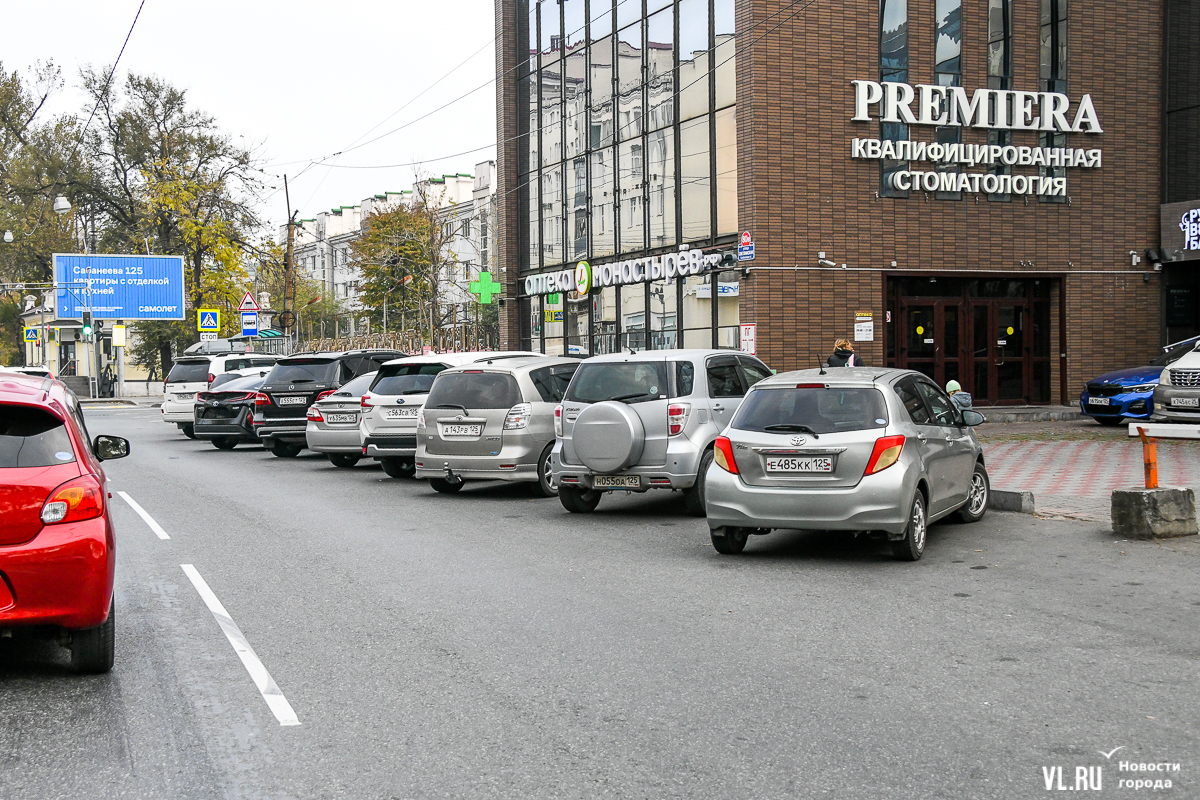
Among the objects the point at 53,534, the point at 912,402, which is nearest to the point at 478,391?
the point at 912,402

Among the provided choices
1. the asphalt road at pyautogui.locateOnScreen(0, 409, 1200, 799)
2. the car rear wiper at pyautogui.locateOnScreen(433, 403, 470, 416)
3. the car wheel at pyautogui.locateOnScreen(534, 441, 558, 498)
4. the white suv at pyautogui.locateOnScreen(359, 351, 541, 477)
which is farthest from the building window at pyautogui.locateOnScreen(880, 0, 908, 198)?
the asphalt road at pyautogui.locateOnScreen(0, 409, 1200, 799)

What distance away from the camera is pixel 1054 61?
26.0 metres

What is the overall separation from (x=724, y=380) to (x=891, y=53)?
14.6m

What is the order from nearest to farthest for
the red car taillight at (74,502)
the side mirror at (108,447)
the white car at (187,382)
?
the red car taillight at (74,502) < the side mirror at (108,447) < the white car at (187,382)

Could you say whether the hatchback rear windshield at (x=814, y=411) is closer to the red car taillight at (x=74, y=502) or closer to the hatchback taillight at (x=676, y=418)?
the hatchback taillight at (x=676, y=418)

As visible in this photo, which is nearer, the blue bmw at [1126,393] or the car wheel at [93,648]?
the car wheel at [93,648]

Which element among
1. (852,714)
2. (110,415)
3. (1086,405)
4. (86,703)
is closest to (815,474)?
(852,714)

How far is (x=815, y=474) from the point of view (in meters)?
9.24

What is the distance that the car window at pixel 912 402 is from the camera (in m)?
9.74

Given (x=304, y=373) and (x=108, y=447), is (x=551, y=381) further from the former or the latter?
(x=304, y=373)

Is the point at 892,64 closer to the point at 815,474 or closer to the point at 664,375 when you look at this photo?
the point at 664,375

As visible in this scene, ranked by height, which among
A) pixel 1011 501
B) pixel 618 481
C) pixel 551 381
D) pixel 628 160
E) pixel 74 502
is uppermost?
pixel 628 160

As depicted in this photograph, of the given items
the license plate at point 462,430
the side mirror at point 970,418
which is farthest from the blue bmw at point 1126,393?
the license plate at point 462,430

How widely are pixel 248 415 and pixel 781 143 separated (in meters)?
11.7
